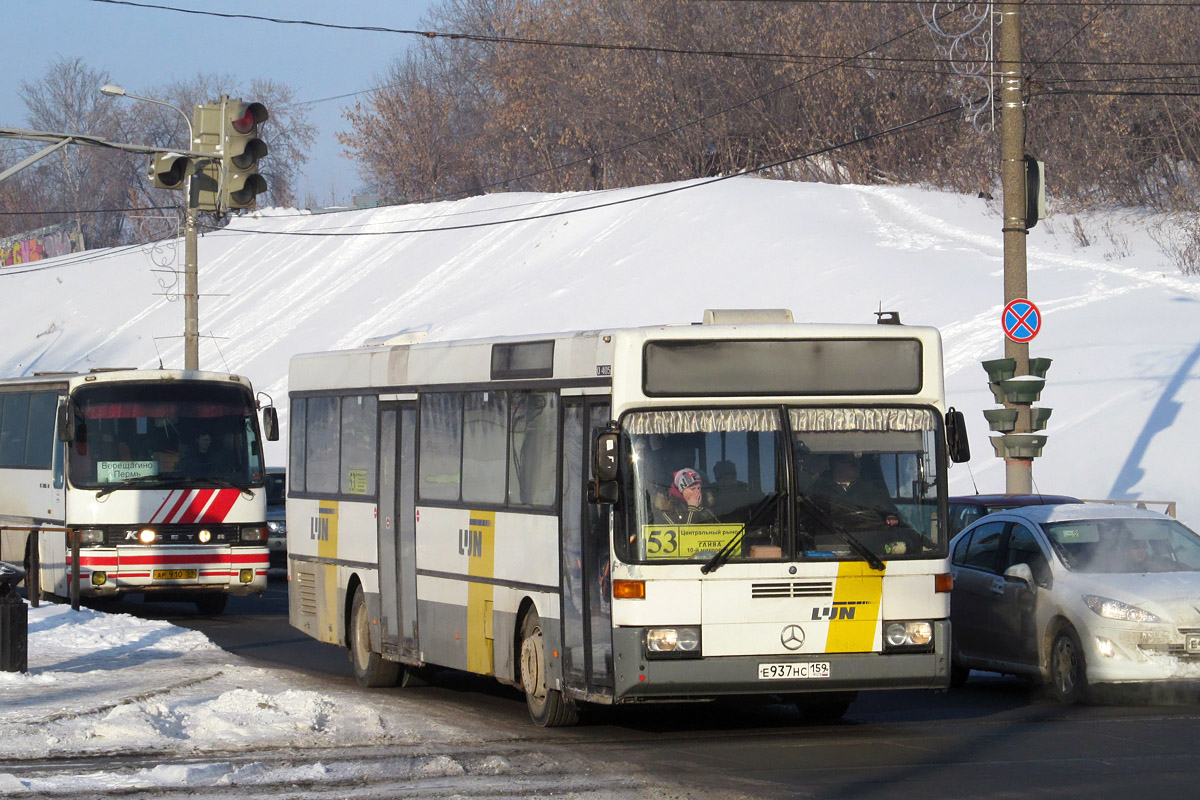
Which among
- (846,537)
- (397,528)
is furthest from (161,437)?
(846,537)

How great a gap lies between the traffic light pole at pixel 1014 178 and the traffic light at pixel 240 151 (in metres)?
8.03

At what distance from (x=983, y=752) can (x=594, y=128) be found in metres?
60.8

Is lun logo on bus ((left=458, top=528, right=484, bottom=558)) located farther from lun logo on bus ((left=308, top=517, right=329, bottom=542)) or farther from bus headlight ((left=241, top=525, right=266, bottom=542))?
bus headlight ((left=241, top=525, right=266, bottom=542))

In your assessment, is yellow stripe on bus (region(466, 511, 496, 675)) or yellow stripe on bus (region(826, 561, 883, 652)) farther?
yellow stripe on bus (region(466, 511, 496, 675))

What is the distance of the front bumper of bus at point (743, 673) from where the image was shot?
31.8ft

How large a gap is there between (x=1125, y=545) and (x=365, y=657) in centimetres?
623

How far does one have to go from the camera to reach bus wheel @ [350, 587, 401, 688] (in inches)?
536

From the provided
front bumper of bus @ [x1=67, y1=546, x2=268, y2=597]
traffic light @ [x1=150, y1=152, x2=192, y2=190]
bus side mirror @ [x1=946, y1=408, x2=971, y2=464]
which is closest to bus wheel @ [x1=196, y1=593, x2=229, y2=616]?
front bumper of bus @ [x1=67, y1=546, x2=268, y2=597]

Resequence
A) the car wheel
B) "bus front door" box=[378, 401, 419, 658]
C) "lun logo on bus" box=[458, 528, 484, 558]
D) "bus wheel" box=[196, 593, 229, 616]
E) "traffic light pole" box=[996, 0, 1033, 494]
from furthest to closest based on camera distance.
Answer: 1. "bus wheel" box=[196, 593, 229, 616]
2. "traffic light pole" box=[996, 0, 1033, 494]
3. "bus front door" box=[378, 401, 419, 658]
4. "lun logo on bus" box=[458, 528, 484, 558]
5. the car wheel

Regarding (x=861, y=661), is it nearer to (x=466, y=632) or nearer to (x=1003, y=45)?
(x=466, y=632)

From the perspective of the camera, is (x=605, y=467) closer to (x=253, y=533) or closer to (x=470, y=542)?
(x=470, y=542)

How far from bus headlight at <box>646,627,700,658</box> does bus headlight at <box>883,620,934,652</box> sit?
1.21 meters

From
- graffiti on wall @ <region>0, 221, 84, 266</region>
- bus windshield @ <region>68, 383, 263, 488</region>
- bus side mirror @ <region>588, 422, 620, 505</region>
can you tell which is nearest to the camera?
bus side mirror @ <region>588, 422, 620, 505</region>

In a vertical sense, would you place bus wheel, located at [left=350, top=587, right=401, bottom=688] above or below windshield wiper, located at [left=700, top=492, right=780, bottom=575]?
below
